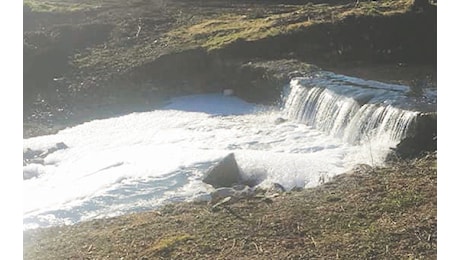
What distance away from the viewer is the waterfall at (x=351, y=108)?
6.93 meters

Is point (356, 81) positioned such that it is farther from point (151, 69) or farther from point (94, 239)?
point (94, 239)

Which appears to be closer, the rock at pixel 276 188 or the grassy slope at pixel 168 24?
the rock at pixel 276 188

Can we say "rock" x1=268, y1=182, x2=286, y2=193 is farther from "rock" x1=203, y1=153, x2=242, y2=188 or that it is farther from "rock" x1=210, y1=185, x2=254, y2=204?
"rock" x1=203, y1=153, x2=242, y2=188

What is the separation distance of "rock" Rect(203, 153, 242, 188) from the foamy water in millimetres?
100

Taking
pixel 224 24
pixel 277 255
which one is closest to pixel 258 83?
pixel 224 24

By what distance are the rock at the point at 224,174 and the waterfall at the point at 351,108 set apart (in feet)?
5.02

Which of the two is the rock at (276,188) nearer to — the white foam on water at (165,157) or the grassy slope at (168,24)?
the white foam on water at (165,157)

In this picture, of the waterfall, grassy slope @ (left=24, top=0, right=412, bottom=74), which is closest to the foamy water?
the waterfall

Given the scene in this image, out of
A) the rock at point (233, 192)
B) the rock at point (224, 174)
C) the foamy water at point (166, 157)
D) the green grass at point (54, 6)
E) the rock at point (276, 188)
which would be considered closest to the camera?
the rock at point (233, 192)

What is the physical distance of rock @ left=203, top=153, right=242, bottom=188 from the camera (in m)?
6.59

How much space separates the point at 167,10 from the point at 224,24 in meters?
1.87

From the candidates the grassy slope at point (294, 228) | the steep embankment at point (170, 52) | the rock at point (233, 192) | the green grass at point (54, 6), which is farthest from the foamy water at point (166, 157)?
the green grass at point (54, 6)

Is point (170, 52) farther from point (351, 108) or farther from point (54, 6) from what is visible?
point (351, 108)

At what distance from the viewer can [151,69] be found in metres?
11.5
